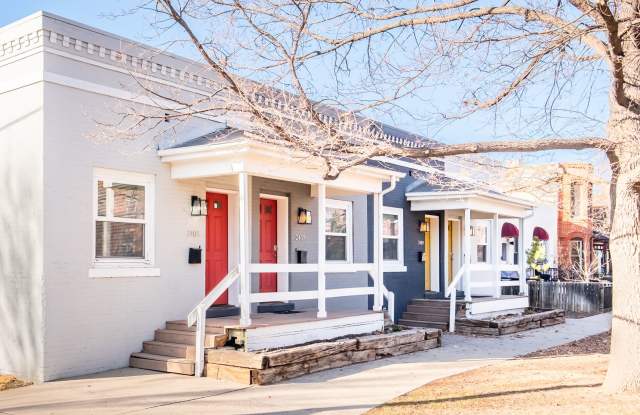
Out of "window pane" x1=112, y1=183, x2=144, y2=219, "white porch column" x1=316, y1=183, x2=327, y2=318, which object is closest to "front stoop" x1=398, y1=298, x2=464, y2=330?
"white porch column" x1=316, y1=183, x2=327, y2=318

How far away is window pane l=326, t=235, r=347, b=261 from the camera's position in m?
15.1

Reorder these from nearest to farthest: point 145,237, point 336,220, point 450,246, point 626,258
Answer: point 626,258, point 145,237, point 336,220, point 450,246

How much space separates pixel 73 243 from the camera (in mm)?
9797

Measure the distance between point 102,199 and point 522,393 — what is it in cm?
657

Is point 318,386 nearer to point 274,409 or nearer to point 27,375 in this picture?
point 274,409

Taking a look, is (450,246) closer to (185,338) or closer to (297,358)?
(297,358)

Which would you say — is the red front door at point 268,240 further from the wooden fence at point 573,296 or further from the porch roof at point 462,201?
the wooden fence at point 573,296

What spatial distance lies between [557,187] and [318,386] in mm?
6355

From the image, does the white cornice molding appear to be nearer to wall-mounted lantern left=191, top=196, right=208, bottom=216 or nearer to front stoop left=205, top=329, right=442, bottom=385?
wall-mounted lantern left=191, top=196, right=208, bottom=216

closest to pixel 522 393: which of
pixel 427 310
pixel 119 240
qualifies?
pixel 119 240

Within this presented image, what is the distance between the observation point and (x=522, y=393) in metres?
8.29

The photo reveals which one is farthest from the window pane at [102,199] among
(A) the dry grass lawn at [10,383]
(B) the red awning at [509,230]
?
(B) the red awning at [509,230]

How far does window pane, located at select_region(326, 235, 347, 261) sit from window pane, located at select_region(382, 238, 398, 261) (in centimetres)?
163

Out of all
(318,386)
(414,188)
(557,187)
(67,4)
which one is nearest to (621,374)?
(318,386)
